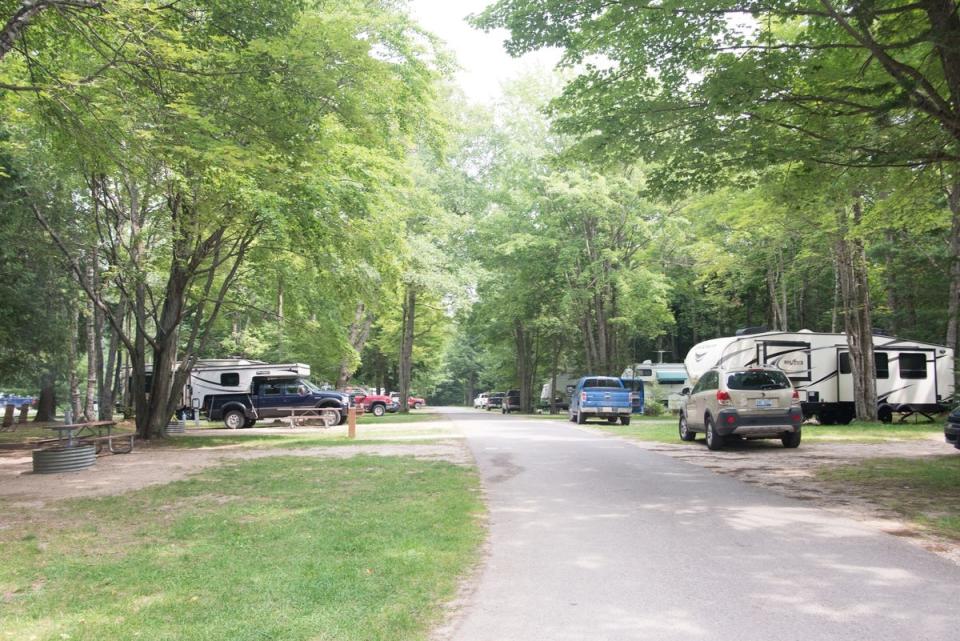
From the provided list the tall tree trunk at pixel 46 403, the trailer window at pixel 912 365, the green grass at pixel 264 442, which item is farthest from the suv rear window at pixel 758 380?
the tall tree trunk at pixel 46 403

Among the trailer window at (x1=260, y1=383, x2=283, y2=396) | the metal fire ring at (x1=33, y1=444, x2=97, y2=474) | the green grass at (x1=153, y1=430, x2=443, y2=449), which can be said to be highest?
the trailer window at (x1=260, y1=383, x2=283, y2=396)

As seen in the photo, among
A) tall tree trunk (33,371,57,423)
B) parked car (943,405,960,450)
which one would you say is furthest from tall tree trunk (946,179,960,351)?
tall tree trunk (33,371,57,423)

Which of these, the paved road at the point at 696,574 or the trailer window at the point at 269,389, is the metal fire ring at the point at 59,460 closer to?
the paved road at the point at 696,574

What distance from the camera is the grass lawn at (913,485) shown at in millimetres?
7090

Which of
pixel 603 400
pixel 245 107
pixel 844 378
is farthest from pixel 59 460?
pixel 844 378

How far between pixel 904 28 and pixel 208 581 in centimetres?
1027

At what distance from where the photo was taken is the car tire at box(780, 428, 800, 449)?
45.7ft

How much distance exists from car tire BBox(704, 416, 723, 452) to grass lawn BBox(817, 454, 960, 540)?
2.79 m

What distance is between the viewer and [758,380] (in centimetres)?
1341

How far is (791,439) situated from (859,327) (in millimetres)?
8866

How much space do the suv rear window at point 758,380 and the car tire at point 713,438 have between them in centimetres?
102

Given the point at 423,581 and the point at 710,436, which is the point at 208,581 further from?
the point at 710,436

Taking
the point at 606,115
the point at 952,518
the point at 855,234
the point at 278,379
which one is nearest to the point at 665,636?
the point at 952,518

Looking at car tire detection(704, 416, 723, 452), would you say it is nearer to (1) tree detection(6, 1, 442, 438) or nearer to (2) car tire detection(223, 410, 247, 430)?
(1) tree detection(6, 1, 442, 438)
